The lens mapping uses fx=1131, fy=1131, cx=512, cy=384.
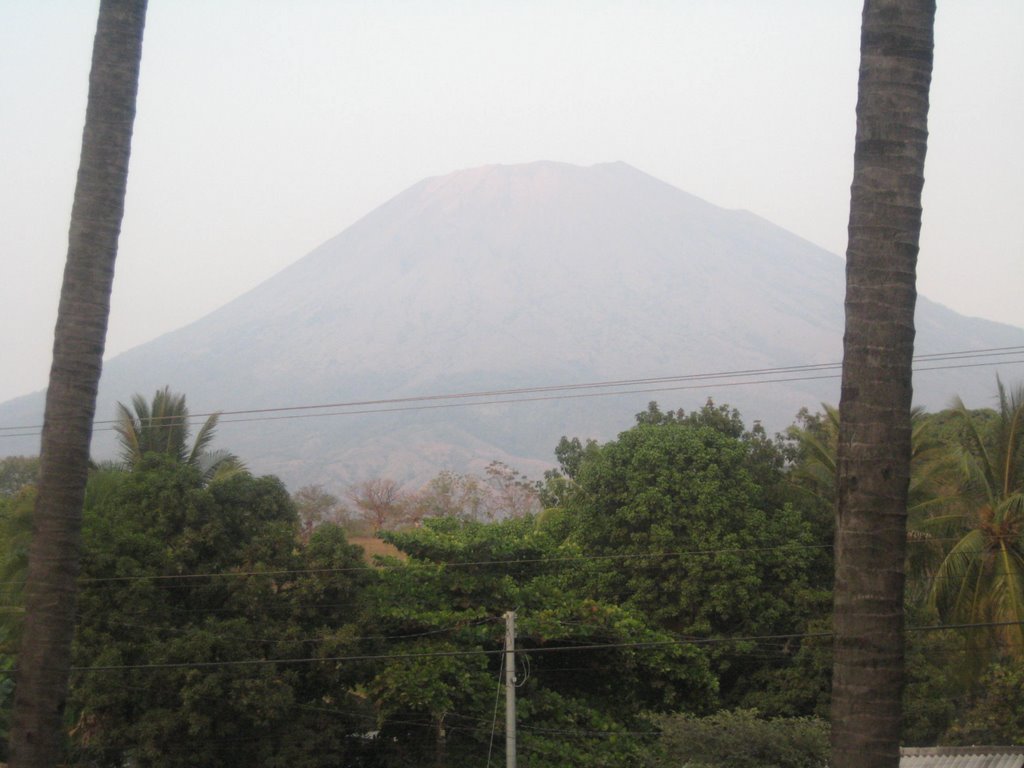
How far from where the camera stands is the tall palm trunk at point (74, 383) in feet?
21.7

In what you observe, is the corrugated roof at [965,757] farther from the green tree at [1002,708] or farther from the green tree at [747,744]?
the green tree at [1002,708]

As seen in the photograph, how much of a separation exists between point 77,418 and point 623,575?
59.7ft

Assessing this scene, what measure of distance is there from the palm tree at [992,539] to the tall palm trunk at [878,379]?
44.3 ft

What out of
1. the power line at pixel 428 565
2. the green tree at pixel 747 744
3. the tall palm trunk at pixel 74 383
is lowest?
the green tree at pixel 747 744

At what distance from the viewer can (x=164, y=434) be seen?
2428cm

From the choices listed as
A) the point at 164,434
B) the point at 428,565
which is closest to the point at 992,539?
the point at 428,565

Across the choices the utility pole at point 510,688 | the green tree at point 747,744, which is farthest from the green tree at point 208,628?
the green tree at point 747,744

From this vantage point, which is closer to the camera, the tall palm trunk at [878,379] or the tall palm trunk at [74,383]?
the tall palm trunk at [878,379]

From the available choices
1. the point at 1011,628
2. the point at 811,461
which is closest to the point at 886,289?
the point at 1011,628

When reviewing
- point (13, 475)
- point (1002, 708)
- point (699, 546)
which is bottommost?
point (1002, 708)

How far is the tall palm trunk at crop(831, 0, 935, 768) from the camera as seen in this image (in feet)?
15.9

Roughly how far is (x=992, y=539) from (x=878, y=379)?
1413 centimetres

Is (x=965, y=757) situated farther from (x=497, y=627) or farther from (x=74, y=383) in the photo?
(x=74, y=383)

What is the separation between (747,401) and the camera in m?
192
